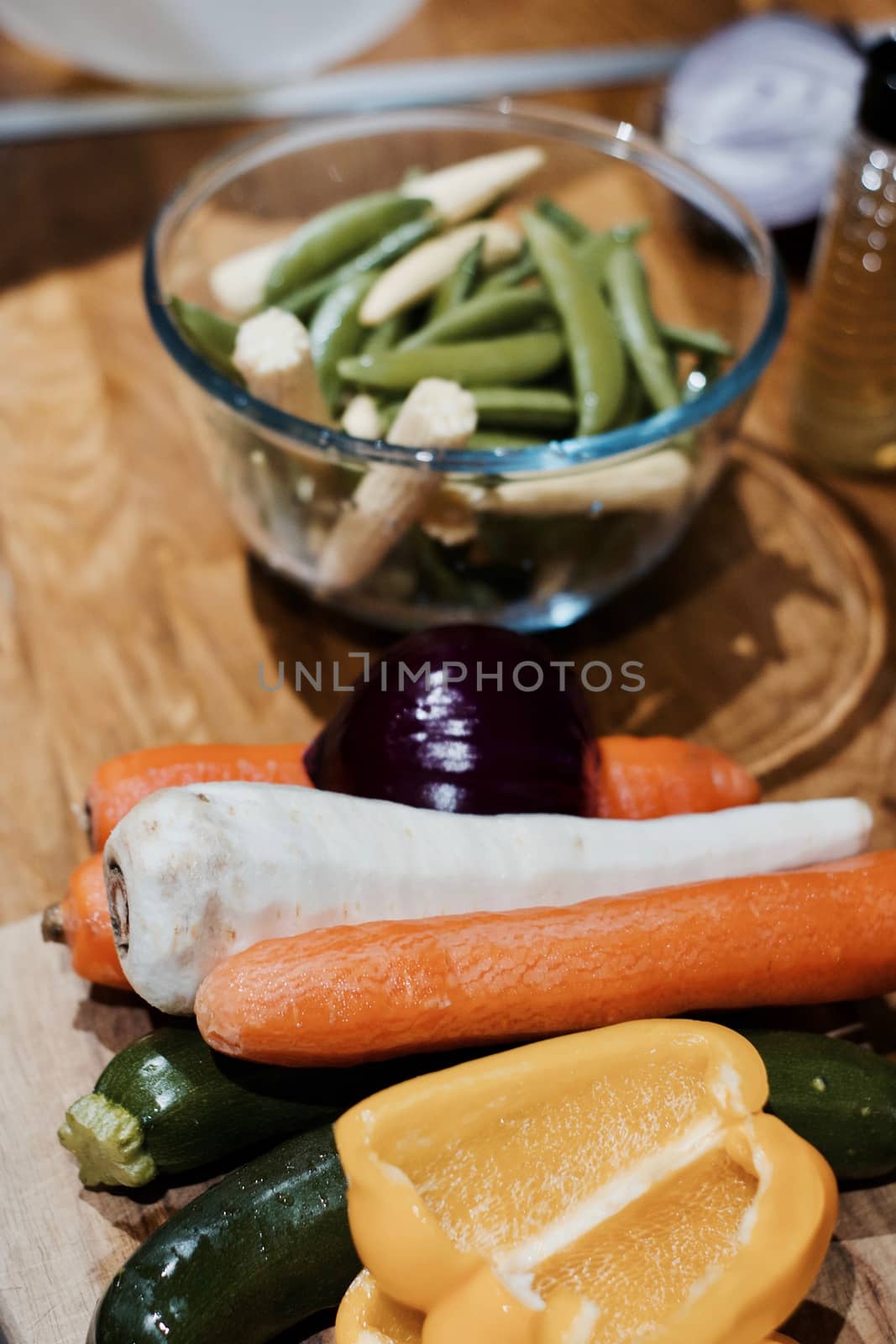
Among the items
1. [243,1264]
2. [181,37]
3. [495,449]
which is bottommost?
[243,1264]

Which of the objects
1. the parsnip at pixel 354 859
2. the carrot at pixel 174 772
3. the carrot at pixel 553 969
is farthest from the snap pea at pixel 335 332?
the carrot at pixel 553 969

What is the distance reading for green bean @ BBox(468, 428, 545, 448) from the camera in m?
1.12

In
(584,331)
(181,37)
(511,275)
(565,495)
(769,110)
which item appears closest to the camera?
(565,495)

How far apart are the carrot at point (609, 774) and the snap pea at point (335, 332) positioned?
351 mm

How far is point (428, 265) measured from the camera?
121 centimetres

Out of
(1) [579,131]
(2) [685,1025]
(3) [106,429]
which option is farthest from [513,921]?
(1) [579,131]

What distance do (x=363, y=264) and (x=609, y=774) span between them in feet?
1.93

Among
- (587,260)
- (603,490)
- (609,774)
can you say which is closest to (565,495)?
(603,490)

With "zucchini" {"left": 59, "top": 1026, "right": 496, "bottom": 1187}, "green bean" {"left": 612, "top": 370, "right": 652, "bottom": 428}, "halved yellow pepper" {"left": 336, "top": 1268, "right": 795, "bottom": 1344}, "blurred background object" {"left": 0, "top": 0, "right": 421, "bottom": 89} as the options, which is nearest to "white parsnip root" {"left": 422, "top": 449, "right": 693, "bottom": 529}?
"green bean" {"left": 612, "top": 370, "right": 652, "bottom": 428}

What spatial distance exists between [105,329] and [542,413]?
0.71 metres

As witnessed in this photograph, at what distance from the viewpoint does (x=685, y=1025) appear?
731 mm

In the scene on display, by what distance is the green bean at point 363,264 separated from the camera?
1202mm

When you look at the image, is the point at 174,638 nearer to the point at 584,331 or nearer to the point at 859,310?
the point at 584,331

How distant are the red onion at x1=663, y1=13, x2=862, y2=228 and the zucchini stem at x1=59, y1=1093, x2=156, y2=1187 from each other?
1.42m
